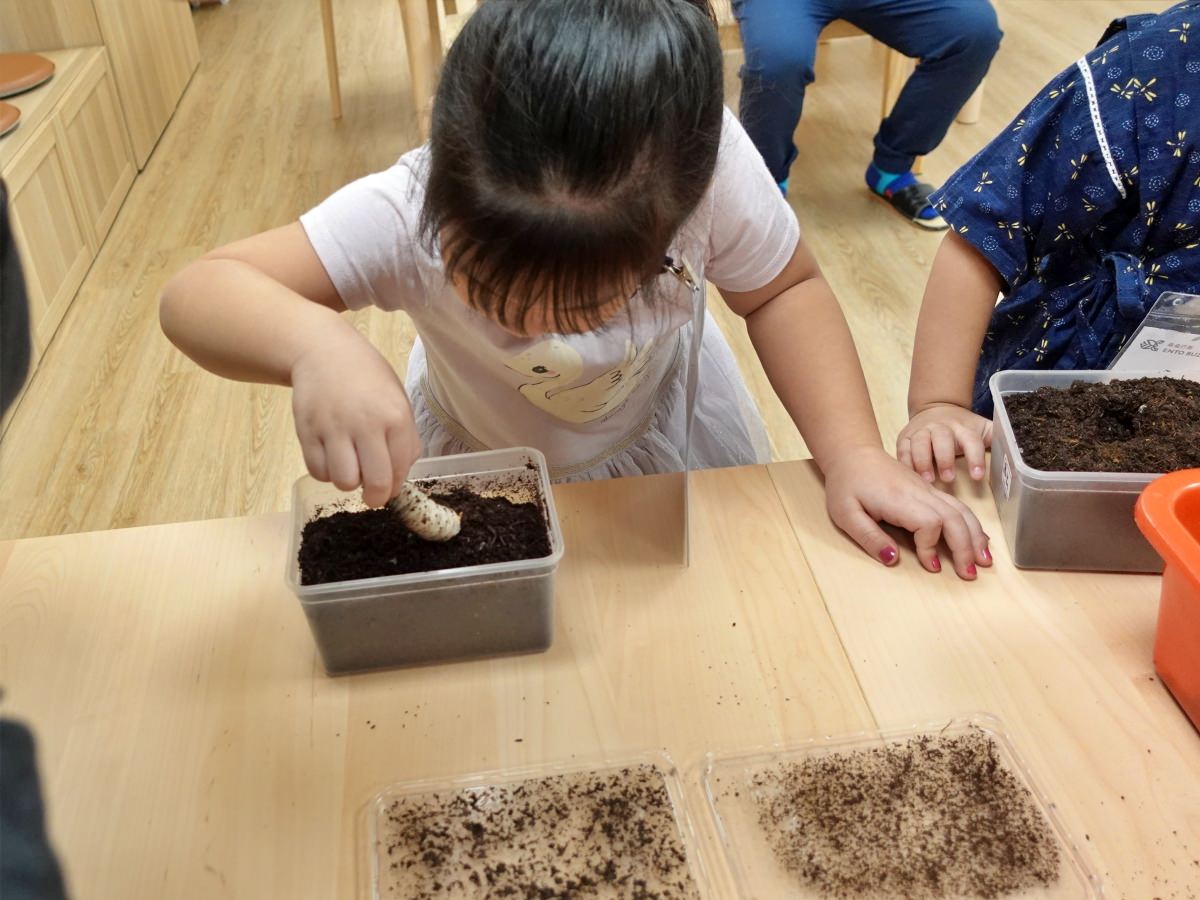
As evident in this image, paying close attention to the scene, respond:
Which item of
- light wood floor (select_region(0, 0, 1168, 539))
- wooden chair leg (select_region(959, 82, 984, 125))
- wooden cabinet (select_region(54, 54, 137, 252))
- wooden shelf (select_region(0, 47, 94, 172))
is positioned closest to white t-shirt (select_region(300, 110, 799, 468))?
light wood floor (select_region(0, 0, 1168, 539))

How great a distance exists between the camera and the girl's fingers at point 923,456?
0.80m

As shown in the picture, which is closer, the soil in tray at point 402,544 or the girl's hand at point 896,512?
the soil in tray at point 402,544

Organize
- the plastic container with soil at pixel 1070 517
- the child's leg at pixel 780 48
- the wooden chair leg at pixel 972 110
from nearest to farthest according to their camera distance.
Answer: the plastic container with soil at pixel 1070 517
the child's leg at pixel 780 48
the wooden chair leg at pixel 972 110

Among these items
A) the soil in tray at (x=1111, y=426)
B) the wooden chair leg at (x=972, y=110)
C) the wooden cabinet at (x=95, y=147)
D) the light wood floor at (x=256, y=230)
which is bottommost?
the light wood floor at (x=256, y=230)

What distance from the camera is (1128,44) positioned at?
86cm

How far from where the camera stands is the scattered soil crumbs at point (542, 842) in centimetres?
52

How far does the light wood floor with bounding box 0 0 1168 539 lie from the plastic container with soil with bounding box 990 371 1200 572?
33 centimetres

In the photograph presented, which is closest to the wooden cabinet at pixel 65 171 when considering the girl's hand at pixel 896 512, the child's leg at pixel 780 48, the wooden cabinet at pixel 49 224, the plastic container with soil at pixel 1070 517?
the wooden cabinet at pixel 49 224

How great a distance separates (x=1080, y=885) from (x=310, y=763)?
1.34 feet

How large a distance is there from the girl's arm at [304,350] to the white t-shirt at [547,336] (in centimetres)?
4

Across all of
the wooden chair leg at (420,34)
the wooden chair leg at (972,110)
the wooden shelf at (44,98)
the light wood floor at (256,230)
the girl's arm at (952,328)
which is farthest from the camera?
the wooden chair leg at (972,110)

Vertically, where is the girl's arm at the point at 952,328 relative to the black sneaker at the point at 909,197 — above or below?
above

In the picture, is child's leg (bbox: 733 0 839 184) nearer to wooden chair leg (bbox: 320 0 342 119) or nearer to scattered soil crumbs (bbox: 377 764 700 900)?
wooden chair leg (bbox: 320 0 342 119)

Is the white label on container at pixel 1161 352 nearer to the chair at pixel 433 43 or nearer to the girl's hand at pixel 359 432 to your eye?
the girl's hand at pixel 359 432
